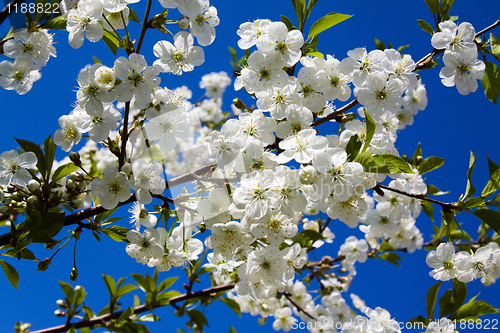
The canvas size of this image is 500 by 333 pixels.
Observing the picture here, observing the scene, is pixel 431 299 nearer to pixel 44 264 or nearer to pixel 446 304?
pixel 446 304

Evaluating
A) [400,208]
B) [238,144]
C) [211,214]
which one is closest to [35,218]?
[211,214]

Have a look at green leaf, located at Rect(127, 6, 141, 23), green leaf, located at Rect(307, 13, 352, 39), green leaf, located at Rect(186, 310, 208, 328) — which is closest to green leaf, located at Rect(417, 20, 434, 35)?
green leaf, located at Rect(307, 13, 352, 39)

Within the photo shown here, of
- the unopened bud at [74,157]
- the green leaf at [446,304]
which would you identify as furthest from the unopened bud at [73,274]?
the green leaf at [446,304]

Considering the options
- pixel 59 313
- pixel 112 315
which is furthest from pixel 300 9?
pixel 59 313

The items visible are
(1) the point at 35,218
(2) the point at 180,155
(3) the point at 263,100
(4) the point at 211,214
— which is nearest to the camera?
(1) the point at 35,218

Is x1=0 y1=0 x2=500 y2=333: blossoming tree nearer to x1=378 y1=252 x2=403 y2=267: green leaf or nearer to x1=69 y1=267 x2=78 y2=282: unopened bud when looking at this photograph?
x1=69 y1=267 x2=78 y2=282: unopened bud

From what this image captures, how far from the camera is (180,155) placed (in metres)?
2.14

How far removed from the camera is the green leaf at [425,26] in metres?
1.82

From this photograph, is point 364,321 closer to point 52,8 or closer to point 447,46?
point 447,46

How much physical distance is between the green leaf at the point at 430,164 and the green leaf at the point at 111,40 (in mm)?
2192

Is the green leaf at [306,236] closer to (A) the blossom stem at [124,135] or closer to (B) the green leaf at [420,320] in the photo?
(B) the green leaf at [420,320]

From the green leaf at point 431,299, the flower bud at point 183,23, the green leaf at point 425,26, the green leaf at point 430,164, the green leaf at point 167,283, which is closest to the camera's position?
the flower bud at point 183,23

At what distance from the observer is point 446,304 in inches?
79.8

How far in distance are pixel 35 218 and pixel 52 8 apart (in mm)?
1172
